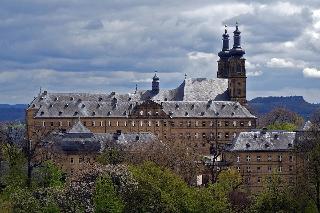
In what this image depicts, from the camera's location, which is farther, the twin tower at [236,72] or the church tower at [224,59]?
the church tower at [224,59]

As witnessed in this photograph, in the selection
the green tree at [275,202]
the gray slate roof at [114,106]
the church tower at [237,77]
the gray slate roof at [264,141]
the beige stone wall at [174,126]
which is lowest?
the green tree at [275,202]

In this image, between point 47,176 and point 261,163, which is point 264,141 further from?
point 47,176

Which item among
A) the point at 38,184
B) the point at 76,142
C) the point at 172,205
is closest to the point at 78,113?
the point at 76,142

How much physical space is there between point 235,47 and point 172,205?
104 meters

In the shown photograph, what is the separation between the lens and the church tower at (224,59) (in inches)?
6988

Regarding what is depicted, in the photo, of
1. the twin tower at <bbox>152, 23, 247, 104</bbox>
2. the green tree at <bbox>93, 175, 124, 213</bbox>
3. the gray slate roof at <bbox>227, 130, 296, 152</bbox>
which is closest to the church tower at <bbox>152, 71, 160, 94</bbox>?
the twin tower at <bbox>152, 23, 247, 104</bbox>

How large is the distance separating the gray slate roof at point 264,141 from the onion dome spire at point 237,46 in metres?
52.7

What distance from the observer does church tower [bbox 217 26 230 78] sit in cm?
17750

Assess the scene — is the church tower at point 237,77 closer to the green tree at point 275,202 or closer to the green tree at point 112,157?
the green tree at point 112,157

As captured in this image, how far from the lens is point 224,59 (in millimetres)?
180000

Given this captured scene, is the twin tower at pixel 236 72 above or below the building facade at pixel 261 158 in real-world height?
above

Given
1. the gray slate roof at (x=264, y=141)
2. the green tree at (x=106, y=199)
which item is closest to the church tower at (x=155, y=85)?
the gray slate roof at (x=264, y=141)

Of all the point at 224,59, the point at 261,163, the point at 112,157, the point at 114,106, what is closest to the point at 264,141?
the point at 261,163

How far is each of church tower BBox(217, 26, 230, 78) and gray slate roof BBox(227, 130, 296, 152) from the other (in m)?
59.4
